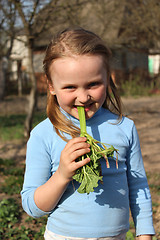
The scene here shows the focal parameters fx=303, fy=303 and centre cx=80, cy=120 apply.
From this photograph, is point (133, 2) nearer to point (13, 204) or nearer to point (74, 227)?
point (13, 204)

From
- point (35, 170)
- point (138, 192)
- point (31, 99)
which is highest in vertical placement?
point (35, 170)

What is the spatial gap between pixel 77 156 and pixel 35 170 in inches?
10.8

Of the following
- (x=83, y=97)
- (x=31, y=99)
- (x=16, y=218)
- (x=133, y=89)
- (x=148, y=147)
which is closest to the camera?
(x=83, y=97)

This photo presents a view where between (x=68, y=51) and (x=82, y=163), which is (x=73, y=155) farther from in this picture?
(x=68, y=51)

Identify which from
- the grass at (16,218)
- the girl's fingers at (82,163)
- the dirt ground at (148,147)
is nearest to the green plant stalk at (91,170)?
Answer: the girl's fingers at (82,163)

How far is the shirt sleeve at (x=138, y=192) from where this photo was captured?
1.52 meters

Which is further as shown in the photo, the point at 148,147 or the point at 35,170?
the point at 148,147

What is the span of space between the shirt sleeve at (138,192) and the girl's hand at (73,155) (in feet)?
1.32

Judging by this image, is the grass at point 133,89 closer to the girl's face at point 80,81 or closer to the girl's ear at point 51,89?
the girl's ear at point 51,89

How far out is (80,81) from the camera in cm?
131

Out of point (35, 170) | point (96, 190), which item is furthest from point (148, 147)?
point (35, 170)

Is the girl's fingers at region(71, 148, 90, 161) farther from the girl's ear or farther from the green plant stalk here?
the girl's ear

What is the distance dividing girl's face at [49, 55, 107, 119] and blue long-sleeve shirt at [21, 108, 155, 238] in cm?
15

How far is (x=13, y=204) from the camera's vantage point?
11.2ft
